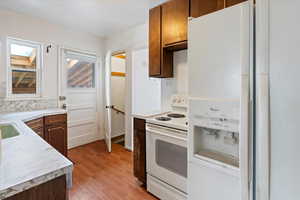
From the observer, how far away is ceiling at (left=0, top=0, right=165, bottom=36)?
2260mm

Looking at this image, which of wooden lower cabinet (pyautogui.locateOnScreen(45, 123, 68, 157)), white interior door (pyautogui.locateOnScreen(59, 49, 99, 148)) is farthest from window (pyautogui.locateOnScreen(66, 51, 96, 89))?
wooden lower cabinet (pyautogui.locateOnScreen(45, 123, 68, 157))

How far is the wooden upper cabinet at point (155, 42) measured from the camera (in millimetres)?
2102

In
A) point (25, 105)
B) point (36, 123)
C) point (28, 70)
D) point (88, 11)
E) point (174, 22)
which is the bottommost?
point (36, 123)

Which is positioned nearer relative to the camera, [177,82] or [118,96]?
[177,82]

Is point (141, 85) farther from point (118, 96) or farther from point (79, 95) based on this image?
point (79, 95)

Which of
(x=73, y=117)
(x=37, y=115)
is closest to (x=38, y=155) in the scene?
(x=37, y=115)

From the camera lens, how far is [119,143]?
147 inches

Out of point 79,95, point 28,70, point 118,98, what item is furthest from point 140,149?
point 28,70

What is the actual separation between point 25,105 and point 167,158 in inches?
100

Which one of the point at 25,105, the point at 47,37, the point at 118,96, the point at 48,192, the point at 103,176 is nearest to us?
the point at 48,192

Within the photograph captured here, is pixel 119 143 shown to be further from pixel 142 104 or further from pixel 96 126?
pixel 142 104

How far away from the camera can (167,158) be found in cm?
168

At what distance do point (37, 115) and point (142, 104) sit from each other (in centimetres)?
173

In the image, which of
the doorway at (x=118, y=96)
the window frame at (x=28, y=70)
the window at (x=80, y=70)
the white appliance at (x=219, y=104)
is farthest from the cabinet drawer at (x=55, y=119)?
the white appliance at (x=219, y=104)
